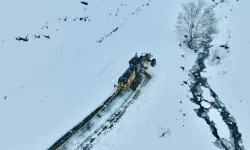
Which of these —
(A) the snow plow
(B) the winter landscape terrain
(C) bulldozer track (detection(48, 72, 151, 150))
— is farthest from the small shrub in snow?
(C) bulldozer track (detection(48, 72, 151, 150))

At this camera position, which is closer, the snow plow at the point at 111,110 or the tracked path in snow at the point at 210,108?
the snow plow at the point at 111,110

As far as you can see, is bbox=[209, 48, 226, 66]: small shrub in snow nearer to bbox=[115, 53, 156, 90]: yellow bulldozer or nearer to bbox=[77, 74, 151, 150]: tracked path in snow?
bbox=[115, 53, 156, 90]: yellow bulldozer

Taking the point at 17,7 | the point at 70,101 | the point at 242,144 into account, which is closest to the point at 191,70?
the point at 242,144

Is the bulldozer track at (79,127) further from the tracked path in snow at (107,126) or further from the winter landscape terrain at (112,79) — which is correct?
the tracked path in snow at (107,126)

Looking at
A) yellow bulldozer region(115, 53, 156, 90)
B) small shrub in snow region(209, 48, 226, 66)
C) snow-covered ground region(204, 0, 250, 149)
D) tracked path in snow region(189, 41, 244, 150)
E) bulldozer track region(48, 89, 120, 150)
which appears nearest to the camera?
bulldozer track region(48, 89, 120, 150)

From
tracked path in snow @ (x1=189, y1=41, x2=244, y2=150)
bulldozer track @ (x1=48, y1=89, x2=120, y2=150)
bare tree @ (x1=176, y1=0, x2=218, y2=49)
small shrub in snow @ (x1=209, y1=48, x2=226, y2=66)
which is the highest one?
bare tree @ (x1=176, y1=0, x2=218, y2=49)

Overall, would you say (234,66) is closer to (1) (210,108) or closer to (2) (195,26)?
(2) (195,26)

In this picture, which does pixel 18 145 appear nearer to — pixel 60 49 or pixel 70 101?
pixel 70 101

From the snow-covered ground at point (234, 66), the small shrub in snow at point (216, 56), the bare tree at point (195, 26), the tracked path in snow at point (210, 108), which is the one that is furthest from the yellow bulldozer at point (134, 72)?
the bare tree at point (195, 26)
